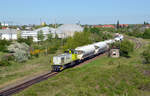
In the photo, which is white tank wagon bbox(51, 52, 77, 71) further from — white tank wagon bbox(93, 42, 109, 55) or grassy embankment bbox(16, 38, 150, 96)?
white tank wagon bbox(93, 42, 109, 55)

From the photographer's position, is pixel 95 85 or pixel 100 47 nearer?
pixel 95 85

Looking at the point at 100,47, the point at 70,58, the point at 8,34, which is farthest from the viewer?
the point at 8,34

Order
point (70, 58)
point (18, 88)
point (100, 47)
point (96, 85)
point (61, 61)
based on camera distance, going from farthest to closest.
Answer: point (100, 47) < point (70, 58) < point (61, 61) < point (96, 85) < point (18, 88)

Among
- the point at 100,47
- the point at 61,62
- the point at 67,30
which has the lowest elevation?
the point at 61,62

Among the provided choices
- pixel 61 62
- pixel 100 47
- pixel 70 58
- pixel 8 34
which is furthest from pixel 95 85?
pixel 8 34

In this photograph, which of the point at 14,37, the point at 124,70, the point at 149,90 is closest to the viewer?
the point at 149,90

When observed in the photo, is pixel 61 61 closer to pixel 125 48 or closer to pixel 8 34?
pixel 125 48

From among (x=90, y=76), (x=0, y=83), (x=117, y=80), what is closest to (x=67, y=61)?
(x=90, y=76)

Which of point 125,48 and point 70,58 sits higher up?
point 125,48

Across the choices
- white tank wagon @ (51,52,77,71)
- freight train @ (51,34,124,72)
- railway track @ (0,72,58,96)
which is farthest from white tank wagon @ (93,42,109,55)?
railway track @ (0,72,58,96)

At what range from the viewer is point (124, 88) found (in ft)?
82.2

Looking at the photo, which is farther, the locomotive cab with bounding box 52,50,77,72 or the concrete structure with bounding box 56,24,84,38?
the concrete structure with bounding box 56,24,84,38

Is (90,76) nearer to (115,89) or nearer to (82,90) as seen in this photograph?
(115,89)

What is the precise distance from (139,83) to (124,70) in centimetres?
573
